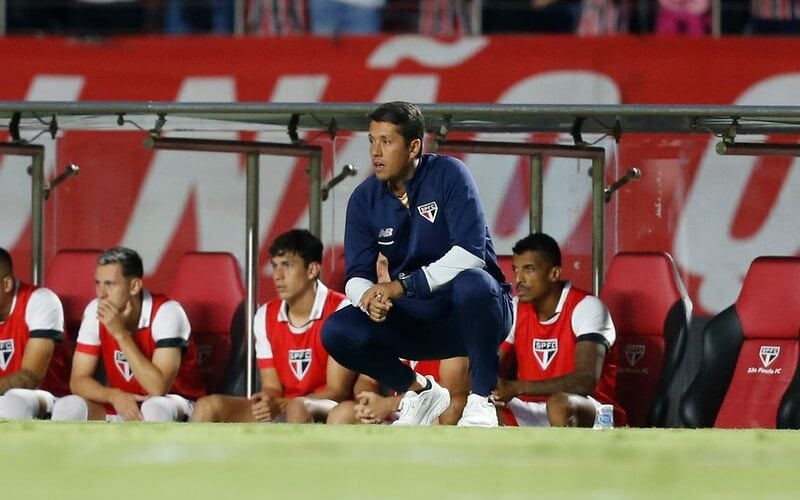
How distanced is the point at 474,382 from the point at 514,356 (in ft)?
4.86

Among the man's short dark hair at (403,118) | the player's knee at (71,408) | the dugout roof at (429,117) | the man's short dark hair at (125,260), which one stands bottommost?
the player's knee at (71,408)

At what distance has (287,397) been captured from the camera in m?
7.58

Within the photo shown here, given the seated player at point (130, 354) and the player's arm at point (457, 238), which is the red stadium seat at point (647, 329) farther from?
the seated player at point (130, 354)

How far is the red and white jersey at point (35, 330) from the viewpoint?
309 inches

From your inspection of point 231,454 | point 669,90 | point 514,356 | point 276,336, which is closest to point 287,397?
point 276,336

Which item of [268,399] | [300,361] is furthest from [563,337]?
[268,399]

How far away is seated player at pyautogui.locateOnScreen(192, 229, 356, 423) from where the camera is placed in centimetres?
749

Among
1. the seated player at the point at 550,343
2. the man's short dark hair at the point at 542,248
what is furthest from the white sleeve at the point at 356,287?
the man's short dark hair at the point at 542,248

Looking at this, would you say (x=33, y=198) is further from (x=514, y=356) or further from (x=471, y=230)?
(x=471, y=230)

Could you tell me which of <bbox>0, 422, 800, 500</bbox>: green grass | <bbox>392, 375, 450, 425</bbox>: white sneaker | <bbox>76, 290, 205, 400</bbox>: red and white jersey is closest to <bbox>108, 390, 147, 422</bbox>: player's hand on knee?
<bbox>76, 290, 205, 400</bbox>: red and white jersey

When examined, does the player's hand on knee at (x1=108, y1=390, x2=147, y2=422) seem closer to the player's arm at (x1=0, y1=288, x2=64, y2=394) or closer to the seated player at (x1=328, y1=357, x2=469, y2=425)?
the player's arm at (x1=0, y1=288, x2=64, y2=394)

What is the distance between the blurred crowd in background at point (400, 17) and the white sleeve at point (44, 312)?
4.39 m

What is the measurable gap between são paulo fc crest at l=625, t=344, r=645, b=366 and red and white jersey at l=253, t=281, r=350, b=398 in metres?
1.25

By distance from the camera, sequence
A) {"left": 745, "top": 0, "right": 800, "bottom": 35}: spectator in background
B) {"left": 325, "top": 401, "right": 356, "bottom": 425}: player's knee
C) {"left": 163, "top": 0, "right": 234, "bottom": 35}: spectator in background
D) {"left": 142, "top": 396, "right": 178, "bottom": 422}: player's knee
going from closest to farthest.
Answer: {"left": 325, "top": 401, "right": 356, "bottom": 425}: player's knee < {"left": 142, "top": 396, "right": 178, "bottom": 422}: player's knee < {"left": 745, "top": 0, "right": 800, "bottom": 35}: spectator in background < {"left": 163, "top": 0, "right": 234, "bottom": 35}: spectator in background
